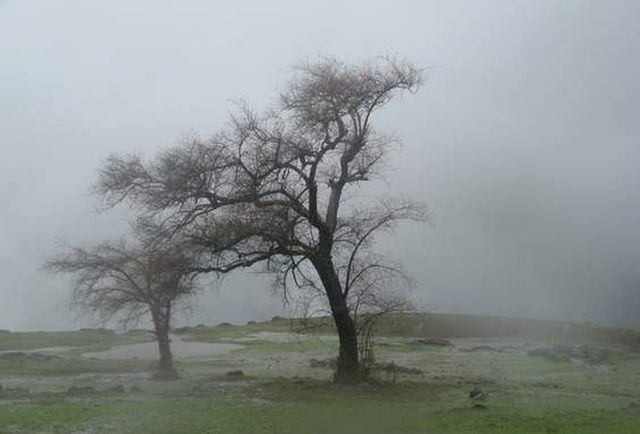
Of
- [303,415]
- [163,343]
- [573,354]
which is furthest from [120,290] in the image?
[573,354]

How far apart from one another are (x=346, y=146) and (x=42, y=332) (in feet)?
192

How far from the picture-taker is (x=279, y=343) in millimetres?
62156

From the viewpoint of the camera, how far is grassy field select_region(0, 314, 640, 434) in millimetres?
19484

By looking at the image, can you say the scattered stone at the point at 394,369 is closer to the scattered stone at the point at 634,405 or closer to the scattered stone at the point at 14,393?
the scattered stone at the point at 634,405

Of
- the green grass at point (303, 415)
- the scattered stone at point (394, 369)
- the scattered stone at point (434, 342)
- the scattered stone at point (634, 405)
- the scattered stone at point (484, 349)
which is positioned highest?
the scattered stone at point (434, 342)

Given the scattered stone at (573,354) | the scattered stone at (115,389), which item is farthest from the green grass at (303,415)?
the scattered stone at (573,354)

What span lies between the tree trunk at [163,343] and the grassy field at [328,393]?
2.56 ft

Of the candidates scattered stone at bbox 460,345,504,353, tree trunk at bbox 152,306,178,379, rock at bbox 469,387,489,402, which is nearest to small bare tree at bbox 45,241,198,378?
tree trunk at bbox 152,306,178,379

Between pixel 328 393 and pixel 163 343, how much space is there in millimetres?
12382

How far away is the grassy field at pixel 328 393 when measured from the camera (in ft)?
63.9

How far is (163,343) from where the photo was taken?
37.0 meters

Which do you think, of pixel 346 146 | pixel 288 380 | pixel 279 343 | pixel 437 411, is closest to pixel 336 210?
pixel 346 146

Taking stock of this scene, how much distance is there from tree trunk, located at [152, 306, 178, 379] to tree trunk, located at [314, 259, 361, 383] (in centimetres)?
915

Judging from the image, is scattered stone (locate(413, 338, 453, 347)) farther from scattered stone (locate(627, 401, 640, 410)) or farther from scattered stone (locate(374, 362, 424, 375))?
scattered stone (locate(627, 401, 640, 410))
